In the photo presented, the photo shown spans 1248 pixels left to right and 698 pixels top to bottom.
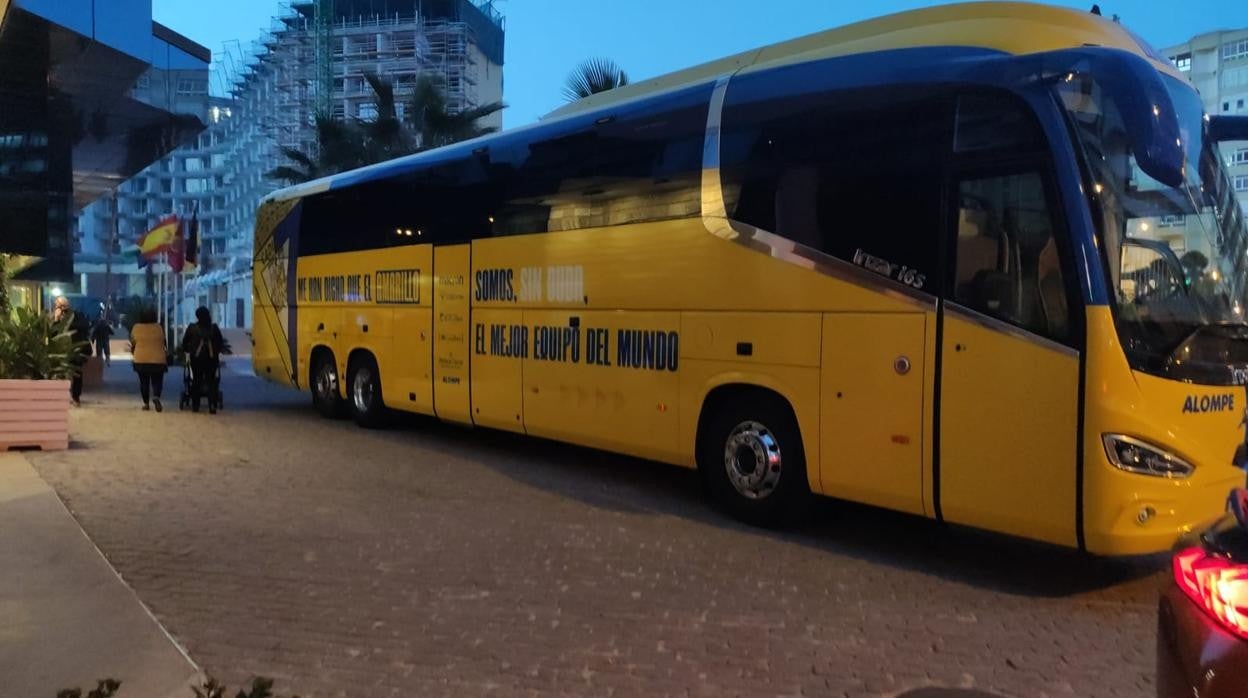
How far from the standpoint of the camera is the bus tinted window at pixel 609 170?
26.1 ft

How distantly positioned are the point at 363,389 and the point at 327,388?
50.1 inches

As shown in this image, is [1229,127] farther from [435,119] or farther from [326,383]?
[435,119]

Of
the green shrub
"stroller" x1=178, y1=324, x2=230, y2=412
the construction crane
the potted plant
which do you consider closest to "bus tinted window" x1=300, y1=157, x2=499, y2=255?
"stroller" x1=178, y1=324, x2=230, y2=412

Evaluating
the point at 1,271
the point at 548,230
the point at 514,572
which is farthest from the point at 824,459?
the point at 1,271

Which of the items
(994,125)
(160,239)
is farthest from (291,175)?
(994,125)

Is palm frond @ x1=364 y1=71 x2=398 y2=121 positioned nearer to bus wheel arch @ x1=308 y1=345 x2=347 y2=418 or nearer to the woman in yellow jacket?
the woman in yellow jacket

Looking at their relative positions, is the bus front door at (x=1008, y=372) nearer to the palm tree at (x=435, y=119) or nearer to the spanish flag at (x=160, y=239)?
the palm tree at (x=435, y=119)

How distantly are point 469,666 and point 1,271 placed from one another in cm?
1541

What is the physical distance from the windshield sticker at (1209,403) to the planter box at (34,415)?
36.2 feet

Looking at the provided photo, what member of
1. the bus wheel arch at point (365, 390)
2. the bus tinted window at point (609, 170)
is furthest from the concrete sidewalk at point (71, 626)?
the bus wheel arch at point (365, 390)

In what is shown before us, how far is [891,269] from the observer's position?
20.7 ft

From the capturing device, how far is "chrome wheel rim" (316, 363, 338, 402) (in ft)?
46.0

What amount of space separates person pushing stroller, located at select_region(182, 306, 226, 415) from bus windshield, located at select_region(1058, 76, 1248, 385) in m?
12.8

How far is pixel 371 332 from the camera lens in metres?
12.8
